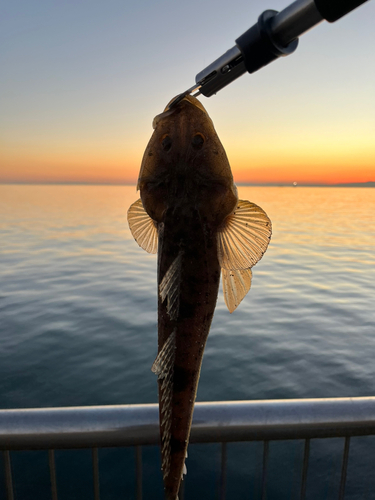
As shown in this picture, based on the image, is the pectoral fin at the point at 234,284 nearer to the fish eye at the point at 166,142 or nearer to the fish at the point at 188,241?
the fish at the point at 188,241

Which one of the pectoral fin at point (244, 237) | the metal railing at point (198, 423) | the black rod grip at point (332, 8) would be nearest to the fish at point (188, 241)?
the pectoral fin at point (244, 237)

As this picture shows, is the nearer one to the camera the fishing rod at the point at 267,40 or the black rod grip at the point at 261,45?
the fishing rod at the point at 267,40

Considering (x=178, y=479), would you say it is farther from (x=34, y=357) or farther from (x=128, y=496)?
(x=34, y=357)

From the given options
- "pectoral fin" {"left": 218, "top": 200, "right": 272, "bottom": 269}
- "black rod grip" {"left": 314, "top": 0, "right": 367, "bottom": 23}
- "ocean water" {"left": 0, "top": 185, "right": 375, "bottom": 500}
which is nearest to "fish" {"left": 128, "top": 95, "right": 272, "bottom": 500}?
"pectoral fin" {"left": 218, "top": 200, "right": 272, "bottom": 269}

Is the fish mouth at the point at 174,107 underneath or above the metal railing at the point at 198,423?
above

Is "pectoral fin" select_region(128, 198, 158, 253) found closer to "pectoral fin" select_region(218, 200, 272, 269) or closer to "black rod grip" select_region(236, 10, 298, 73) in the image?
"pectoral fin" select_region(218, 200, 272, 269)

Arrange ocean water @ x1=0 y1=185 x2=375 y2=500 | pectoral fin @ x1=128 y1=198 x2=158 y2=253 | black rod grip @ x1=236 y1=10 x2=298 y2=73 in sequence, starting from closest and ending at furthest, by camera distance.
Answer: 1. black rod grip @ x1=236 y1=10 x2=298 y2=73
2. pectoral fin @ x1=128 y1=198 x2=158 y2=253
3. ocean water @ x1=0 y1=185 x2=375 y2=500

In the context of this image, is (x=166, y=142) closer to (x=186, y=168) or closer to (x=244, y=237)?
(x=186, y=168)
